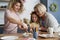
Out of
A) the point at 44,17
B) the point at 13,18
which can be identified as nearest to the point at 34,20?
the point at 44,17

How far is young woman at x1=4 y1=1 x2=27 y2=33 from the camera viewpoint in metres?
2.93

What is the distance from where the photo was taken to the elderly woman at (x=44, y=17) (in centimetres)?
300

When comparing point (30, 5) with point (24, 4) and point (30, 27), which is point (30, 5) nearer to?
point (24, 4)

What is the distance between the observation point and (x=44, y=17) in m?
3.06

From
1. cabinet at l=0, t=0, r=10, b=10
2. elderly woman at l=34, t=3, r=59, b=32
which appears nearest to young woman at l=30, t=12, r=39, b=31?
elderly woman at l=34, t=3, r=59, b=32

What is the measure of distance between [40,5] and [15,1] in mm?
468

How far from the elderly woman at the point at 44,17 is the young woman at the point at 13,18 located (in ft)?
1.07

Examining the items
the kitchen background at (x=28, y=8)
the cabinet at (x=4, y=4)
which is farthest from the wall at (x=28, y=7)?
the cabinet at (x=4, y=4)

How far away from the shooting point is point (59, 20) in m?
3.08

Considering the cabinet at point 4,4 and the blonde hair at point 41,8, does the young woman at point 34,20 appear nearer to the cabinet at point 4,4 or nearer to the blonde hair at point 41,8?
the blonde hair at point 41,8

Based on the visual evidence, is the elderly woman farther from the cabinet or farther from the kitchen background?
the cabinet

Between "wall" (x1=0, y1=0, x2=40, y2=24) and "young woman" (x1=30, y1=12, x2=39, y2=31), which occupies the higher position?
"wall" (x1=0, y1=0, x2=40, y2=24)

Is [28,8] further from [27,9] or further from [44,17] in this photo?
[44,17]

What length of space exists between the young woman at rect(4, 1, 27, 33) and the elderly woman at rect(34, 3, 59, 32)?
326 mm
